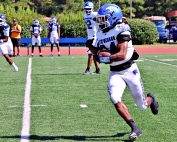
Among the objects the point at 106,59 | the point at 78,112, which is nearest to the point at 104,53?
the point at 106,59

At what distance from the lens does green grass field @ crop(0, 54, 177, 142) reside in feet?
20.9

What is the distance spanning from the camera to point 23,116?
7.55 m

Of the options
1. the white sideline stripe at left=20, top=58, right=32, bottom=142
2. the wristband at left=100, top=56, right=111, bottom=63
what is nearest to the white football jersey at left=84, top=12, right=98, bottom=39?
the white sideline stripe at left=20, top=58, right=32, bottom=142

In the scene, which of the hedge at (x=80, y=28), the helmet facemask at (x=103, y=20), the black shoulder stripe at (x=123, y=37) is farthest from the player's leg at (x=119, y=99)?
the hedge at (x=80, y=28)

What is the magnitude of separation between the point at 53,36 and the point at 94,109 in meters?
16.2

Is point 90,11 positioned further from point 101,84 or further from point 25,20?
point 25,20

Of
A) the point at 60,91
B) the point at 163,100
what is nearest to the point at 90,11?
the point at 60,91

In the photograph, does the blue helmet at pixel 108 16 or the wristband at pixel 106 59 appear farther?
the blue helmet at pixel 108 16

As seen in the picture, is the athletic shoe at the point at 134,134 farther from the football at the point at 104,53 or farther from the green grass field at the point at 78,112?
the football at the point at 104,53

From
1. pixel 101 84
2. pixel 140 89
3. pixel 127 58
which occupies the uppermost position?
pixel 127 58

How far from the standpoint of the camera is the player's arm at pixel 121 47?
19.8 ft

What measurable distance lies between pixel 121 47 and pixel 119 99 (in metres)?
0.63

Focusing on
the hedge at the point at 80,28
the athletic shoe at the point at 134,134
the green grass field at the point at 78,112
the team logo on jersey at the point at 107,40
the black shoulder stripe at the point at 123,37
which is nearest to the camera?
the athletic shoe at the point at 134,134

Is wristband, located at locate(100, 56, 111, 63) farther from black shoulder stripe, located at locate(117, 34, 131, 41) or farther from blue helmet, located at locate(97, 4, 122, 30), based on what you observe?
blue helmet, located at locate(97, 4, 122, 30)
